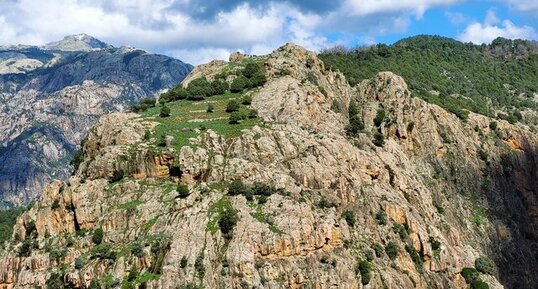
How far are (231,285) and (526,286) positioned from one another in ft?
249

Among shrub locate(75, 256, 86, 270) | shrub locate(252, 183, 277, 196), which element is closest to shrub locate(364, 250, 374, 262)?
shrub locate(252, 183, 277, 196)

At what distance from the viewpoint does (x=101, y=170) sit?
93875 millimetres

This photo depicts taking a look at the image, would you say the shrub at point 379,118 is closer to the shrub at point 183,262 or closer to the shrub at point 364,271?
the shrub at point 364,271

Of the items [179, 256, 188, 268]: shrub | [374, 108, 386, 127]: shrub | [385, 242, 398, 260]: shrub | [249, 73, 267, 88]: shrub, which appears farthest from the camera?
[374, 108, 386, 127]: shrub

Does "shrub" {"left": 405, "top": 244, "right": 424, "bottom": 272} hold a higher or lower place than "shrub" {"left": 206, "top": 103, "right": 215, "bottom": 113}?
lower

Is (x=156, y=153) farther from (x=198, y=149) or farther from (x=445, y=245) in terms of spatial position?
(x=445, y=245)

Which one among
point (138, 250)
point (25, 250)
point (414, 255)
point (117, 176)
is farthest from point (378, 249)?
point (25, 250)

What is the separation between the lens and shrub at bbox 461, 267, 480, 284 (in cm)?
10169

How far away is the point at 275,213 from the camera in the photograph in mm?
84812

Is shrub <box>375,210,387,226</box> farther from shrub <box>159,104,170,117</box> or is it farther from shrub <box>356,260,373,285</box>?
shrub <box>159,104,170,117</box>

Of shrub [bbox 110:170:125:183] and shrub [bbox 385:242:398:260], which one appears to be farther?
shrub [bbox 110:170:125:183]

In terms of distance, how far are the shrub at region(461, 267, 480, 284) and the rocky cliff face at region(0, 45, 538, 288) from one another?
1.32 metres

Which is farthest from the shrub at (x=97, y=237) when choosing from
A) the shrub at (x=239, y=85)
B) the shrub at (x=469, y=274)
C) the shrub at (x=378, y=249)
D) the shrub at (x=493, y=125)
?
the shrub at (x=493, y=125)

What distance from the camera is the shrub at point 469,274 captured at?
10169 centimetres
